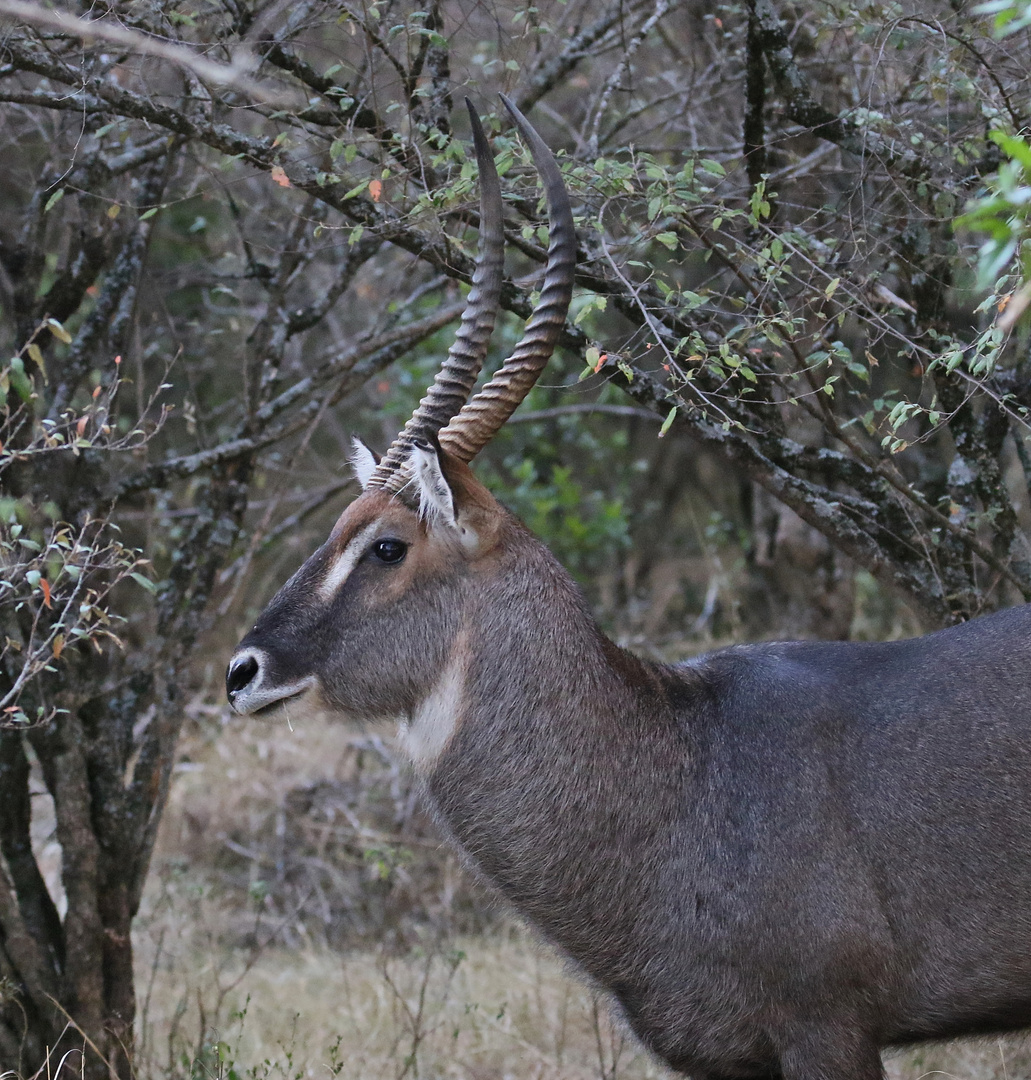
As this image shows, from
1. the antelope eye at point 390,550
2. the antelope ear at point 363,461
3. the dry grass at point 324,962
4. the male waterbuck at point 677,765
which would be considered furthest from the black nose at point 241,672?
the dry grass at point 324,962

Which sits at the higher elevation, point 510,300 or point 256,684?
point 510,300

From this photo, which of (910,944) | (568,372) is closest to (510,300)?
(910,944)

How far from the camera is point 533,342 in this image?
3971mm

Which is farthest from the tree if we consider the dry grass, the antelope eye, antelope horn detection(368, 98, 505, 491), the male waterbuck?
the dry grass

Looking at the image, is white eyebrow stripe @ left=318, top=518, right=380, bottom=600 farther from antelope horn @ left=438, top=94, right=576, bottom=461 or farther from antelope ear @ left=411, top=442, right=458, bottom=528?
antelope horn @ left=438, top=94, right=576, bottom=461

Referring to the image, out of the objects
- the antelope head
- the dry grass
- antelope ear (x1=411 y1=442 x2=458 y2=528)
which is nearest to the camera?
antelope ear (x1=411 y1=442 x2=458 y2=528)

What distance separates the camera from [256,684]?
12.5 feet

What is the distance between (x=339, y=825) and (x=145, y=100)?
5.31 meters

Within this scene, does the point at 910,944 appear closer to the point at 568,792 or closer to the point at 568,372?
the point at 568,792

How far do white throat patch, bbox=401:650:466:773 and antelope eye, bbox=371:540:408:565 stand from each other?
365mm

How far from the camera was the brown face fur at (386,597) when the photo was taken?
3930 mm

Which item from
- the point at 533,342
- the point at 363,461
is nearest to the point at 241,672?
the point at 363,461

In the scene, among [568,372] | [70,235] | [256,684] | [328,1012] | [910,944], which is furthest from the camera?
[568,372]

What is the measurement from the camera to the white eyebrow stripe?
3.98m
